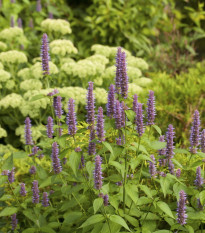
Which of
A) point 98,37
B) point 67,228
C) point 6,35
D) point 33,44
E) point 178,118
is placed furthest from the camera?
point 98,37

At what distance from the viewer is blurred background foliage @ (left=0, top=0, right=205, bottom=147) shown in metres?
4.72

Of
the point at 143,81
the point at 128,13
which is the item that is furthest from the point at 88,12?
the point at 143,81

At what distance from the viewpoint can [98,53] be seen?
226 inches

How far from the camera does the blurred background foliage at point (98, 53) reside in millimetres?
4719

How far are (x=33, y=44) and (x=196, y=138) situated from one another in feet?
17.3

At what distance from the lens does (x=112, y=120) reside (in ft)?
7.38

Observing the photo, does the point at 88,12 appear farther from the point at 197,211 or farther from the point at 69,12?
the point at 197,211

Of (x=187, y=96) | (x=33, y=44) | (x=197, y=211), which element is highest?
(x=33, y=44)

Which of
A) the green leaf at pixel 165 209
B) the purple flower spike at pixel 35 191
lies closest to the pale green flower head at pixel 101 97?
the purple flower spike at pixel 35 191

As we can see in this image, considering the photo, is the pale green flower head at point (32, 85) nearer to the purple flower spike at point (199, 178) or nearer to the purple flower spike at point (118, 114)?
the purple flower spike at point (118, 114)

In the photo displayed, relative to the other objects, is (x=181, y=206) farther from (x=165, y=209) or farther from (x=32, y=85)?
(x=32, y=85)

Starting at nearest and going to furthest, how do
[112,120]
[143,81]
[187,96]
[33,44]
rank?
[112,120], [187,96], [143,81], [33,44]

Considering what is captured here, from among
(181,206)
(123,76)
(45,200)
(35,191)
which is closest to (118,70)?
(123,76)

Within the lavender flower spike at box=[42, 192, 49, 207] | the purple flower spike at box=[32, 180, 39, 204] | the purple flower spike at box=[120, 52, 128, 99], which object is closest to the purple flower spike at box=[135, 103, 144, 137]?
the purple flower spike at box=[120, 52, 128, 99]
